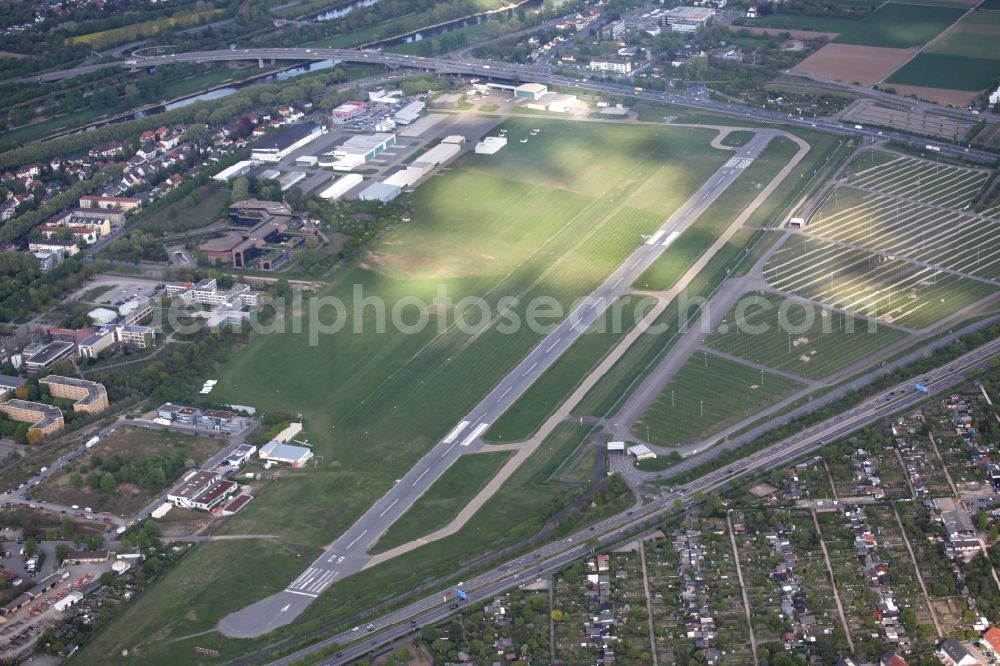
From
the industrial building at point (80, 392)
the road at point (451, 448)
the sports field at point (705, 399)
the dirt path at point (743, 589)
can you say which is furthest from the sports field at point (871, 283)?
the industrial building at point (80, 392)

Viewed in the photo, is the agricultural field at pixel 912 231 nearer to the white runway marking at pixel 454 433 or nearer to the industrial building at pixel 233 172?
the white runway marking at pixel 454 433

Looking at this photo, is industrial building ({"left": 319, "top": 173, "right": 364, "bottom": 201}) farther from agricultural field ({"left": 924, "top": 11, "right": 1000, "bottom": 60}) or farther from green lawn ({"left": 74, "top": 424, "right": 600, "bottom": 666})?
agricultural field ({"left": 924, "top": 11, "right": 1000, "bottom": 60})

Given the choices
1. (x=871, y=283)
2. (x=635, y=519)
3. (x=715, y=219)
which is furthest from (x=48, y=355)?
(x=871, y=283)

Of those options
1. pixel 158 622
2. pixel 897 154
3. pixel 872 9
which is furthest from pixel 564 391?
pixel 872 9

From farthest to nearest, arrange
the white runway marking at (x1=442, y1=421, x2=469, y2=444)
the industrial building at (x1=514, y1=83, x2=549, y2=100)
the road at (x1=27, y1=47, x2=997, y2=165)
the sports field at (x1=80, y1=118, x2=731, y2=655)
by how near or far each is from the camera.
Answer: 1. the industrial building at (x1=514, y1=83, x2=549, y2=100)
2. the road at (x1=27, y1=47, x2=997, y2=165)
3. the white runway marking at (x1=442, y1=421, x2=469, y2=444)
4. the sports field at (x1=80, y1=118, x2=731, y2=655)

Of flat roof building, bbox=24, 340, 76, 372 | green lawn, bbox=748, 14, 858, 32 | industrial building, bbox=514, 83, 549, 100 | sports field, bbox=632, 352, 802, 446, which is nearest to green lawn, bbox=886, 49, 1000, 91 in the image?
green lawn, bbox=748, 14, 858, 32

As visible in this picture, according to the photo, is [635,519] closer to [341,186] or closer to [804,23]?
[341,186]

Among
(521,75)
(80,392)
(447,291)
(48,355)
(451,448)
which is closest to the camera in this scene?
(451,448)
